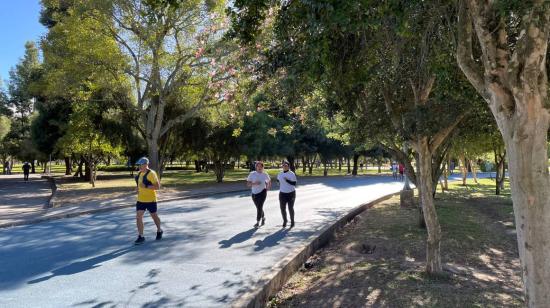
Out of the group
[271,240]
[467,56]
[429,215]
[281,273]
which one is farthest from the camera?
[271,240]

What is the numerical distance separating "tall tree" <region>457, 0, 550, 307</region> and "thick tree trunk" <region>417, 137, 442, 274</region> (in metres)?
3.08

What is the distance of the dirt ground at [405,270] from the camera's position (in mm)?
6258

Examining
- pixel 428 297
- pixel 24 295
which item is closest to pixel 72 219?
pixel 24 295

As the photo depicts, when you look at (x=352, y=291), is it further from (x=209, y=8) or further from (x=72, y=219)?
(x=209, y=8)

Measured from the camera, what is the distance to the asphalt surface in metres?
5.98

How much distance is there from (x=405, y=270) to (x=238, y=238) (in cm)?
386

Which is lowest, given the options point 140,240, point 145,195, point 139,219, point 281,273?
point 281,273

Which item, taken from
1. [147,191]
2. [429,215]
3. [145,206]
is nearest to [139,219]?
[145,206]

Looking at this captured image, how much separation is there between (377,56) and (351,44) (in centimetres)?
131

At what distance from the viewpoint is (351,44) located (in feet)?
23.8

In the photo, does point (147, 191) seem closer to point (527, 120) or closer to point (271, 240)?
point (271, 240)

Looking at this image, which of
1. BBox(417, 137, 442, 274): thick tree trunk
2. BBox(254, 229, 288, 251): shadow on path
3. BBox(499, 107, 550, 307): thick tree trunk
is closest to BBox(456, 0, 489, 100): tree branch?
BBox(499, 107, 550, 307): thick tree trunk

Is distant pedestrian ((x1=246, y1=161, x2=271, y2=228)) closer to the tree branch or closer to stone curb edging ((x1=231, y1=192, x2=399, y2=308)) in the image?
stone curb edging ((x1=231, y1=192, x2=399, y2=308))

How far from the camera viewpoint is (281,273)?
7102mm
